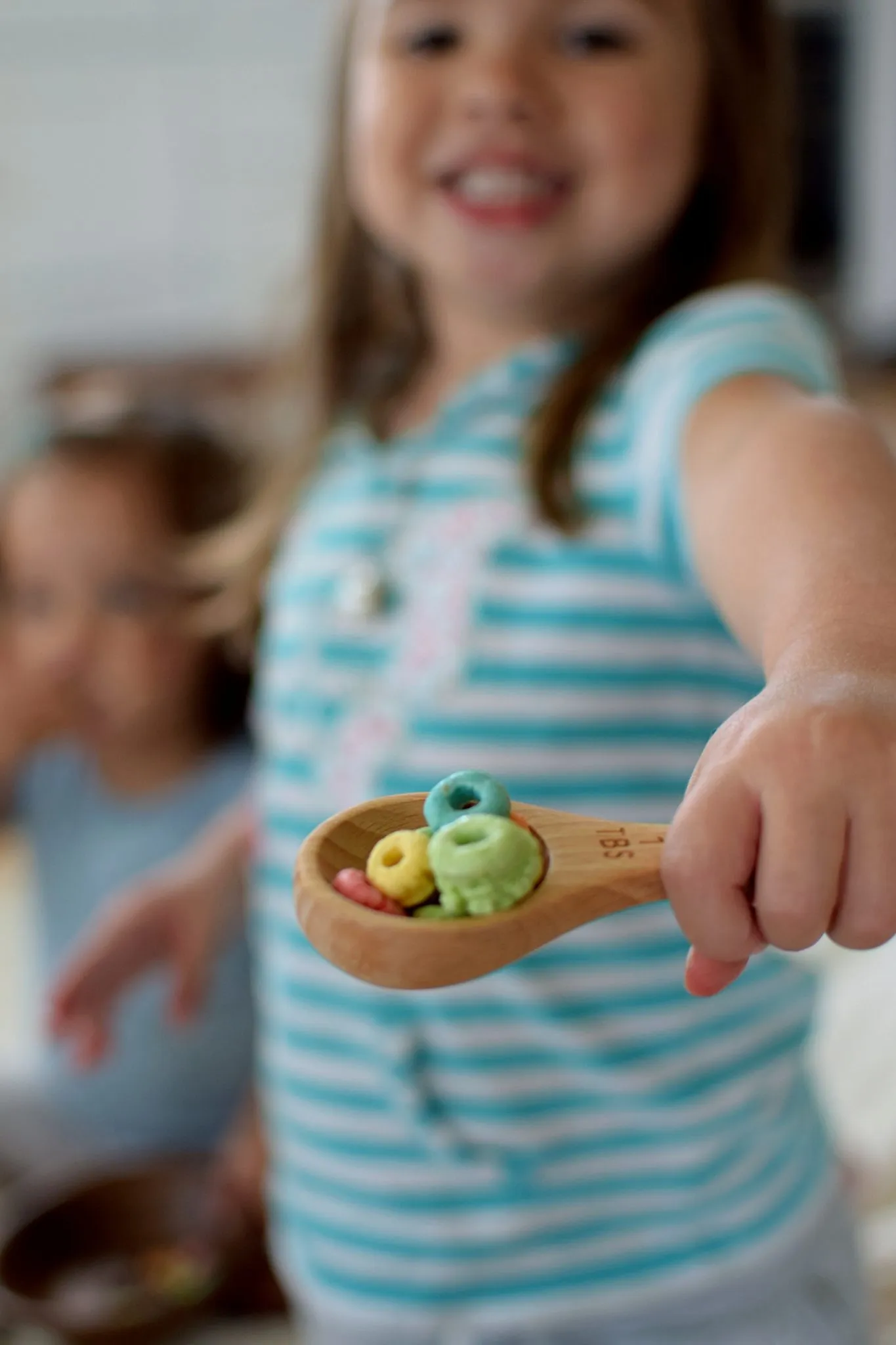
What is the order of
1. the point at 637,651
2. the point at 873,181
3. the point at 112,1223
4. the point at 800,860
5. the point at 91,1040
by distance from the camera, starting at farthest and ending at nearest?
the point at 873,181, the point at 112,1223, the point at 91,1040, the point at 637,651, the point at 800,860

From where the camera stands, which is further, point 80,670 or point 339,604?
point 80,670

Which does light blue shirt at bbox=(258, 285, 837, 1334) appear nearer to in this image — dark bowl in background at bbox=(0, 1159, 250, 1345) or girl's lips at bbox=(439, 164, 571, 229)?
girl's lips at bbox=(439, 164, 571, 229)

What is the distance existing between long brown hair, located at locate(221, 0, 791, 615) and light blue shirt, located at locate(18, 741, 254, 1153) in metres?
0.25

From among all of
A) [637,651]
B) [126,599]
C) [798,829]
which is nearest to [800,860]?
[798,829]

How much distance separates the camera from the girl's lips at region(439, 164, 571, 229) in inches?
18.5

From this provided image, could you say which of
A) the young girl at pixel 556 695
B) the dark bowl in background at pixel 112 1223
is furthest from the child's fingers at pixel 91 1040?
the dark bowl in background at pixel 112 1223

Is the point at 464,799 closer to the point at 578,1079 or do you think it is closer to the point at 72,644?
the point at 578,1079

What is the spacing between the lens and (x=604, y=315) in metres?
0.51

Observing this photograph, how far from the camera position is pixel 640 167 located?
0.46 m

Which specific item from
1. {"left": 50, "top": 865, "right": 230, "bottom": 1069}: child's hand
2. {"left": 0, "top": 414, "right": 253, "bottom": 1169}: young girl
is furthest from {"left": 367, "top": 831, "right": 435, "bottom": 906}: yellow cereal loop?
{"left": 0, "top": 414, "right": 253, "bottom": 1169}: young girl

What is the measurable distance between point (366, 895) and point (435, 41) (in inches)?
14.7

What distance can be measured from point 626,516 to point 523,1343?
284 mm

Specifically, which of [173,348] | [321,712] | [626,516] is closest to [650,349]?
[626,516]

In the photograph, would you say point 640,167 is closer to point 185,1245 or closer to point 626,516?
point 626,516
